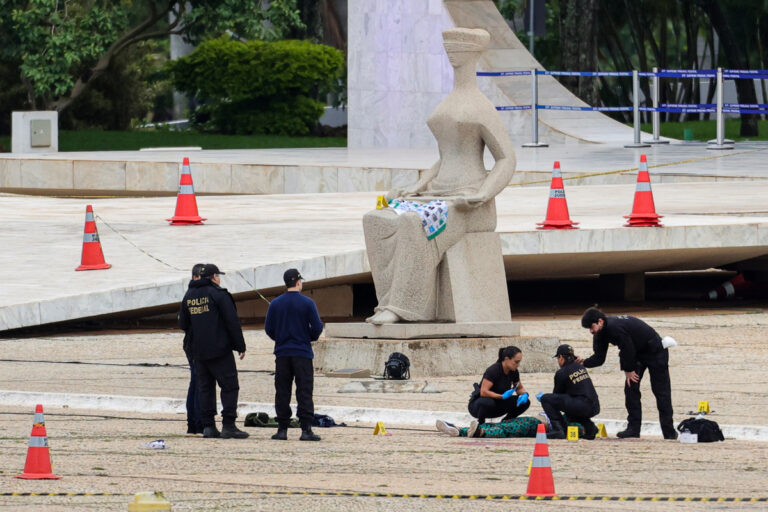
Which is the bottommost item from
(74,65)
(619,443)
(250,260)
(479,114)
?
(619,443)

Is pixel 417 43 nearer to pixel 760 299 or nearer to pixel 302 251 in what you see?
pixel 760 299

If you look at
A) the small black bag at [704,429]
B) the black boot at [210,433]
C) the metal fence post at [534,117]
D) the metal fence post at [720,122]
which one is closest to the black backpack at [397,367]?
the black boot at [210,433]

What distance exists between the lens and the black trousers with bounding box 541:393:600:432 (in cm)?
1057

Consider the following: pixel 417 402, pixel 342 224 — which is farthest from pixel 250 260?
pixel 417 402

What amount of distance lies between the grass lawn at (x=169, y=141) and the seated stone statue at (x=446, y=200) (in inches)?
798

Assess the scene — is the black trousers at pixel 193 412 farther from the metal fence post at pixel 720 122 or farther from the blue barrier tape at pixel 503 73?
the blue barrier tape at pixel 503 73

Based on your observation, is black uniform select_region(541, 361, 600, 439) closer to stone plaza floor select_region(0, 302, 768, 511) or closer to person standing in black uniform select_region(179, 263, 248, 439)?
stone plaza floor select_region(0, 302, 768, 511)

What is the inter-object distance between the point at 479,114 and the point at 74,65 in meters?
22.8

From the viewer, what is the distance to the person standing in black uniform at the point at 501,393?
1082 centimetres

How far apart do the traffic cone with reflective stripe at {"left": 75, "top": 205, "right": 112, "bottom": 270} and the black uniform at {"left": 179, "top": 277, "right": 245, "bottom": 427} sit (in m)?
5.21

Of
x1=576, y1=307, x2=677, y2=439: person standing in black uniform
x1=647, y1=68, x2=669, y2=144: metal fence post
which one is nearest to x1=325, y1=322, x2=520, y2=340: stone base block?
x1=576, y1=307, x2=677, y2=439: person standing in black uniform

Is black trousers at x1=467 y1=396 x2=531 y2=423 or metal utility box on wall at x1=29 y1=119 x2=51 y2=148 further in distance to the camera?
metal utility box on wall at x1=29 y1=119 x2=51 y2=148

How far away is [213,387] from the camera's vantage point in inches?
412

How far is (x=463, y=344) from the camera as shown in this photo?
13070mm
